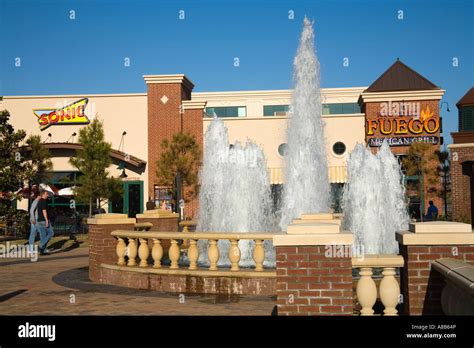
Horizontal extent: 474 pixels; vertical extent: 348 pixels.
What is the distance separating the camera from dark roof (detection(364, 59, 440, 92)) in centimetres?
3972

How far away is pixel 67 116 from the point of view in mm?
39594

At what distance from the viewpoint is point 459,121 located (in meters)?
28.2

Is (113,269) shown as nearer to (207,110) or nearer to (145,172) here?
(145,172)

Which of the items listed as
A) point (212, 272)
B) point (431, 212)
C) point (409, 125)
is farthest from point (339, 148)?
point (212, 272)

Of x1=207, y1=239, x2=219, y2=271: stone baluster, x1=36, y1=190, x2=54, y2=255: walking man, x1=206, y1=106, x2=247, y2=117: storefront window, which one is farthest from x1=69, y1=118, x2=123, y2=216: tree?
x1=206, y1=106, x2=247, y2=117: storefront window

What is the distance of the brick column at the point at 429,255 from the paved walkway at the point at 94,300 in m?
2.47

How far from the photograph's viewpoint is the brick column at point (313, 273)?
18.7 ft

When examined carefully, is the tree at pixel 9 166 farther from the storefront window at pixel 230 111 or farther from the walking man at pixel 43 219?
the storefront window at pixel 230 111

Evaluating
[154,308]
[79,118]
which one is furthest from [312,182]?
[79,118]

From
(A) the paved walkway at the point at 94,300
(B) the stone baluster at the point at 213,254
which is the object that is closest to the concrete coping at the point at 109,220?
(A) the paved walkway at the point at 94,300

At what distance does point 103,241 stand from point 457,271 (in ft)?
28.0

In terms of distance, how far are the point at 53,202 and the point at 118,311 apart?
3261 centimetres
